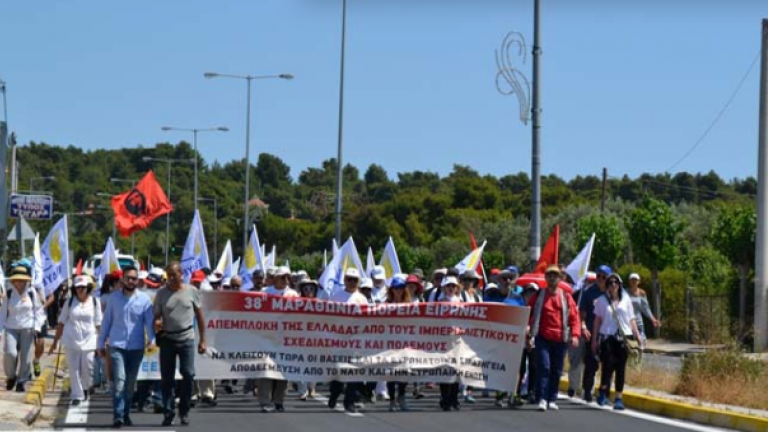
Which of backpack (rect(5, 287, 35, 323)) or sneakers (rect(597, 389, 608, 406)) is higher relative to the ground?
backpack (rect(5, 287, 35, 323))

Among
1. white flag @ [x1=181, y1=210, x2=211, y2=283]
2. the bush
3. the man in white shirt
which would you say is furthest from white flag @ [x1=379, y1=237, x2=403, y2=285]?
the bush

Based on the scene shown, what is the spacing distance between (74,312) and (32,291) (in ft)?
8.29

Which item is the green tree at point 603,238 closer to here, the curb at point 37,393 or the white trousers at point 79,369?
the curb at point 37,393

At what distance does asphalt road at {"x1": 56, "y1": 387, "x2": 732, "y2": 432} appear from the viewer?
15.5 meters

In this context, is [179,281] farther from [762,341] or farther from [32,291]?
[762,341]

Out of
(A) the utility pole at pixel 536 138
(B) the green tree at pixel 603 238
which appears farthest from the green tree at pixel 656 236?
(A) the utility pole at pixel 536 138

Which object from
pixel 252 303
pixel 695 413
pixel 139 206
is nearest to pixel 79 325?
pixel 252 303

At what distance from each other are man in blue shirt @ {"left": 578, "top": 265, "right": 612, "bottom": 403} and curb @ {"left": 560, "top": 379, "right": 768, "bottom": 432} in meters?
0.52

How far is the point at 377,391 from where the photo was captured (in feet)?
62.6

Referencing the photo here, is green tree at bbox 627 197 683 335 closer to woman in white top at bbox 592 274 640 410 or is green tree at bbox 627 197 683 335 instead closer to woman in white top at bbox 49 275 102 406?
woman in white top at bbox 592 274 640 410

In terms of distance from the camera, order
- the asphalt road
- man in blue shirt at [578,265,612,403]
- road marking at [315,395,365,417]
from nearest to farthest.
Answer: the asphalt road < road marking at [315,395,365,417] < man in blue shirt at [578,265,612,403]

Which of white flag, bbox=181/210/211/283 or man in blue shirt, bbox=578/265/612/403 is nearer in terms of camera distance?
man in blue shirt, bbox=578/265/612/403

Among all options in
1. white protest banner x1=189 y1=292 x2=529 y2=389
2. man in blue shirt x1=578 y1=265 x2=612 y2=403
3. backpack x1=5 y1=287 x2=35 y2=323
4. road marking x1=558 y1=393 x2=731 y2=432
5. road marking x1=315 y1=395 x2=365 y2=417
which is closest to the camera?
road marking x1=558 y1=393 x2=731 y2=432

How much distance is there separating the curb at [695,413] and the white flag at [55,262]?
404 inches
